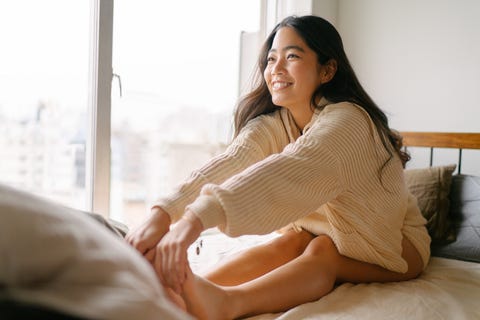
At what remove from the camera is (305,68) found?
50.4 inches

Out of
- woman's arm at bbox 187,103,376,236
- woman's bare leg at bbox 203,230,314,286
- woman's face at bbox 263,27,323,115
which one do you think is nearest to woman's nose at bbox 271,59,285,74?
woman's face at bbox 263,27,323,115

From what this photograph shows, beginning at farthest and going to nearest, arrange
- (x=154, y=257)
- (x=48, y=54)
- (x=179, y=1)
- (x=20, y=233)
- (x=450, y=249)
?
(x=179, y=1) < (x=48, y=54) < (x=450, y=249) < (x=154, y=257) < (x=20, y=233)

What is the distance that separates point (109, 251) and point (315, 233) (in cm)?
96

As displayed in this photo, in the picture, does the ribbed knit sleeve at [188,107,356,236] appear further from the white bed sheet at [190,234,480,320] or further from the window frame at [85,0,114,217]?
the window frame at [85,0,114,217]

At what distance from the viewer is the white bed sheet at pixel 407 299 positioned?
2.92 ft

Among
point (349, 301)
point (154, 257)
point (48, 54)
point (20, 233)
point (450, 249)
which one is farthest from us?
point (48, 54)

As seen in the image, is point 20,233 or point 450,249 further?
point 450,249

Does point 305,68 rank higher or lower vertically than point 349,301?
higher

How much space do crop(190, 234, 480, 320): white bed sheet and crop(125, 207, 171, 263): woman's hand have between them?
25cm

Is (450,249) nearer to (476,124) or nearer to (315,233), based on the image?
Answer: (315,233)

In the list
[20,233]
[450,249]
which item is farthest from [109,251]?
[450,249]

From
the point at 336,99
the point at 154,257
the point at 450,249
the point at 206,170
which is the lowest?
the point at 450,249

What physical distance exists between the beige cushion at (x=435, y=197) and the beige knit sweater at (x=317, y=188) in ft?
0.72

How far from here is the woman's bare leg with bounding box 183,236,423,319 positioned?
2.60ft
